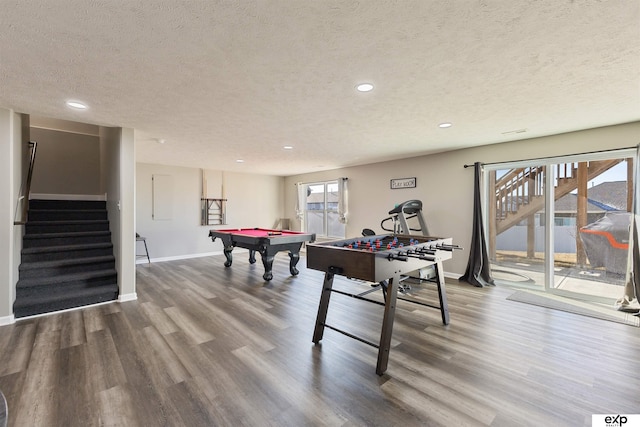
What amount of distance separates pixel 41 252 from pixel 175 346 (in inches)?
110

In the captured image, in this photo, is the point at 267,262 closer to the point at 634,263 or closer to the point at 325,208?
the point at 325,208

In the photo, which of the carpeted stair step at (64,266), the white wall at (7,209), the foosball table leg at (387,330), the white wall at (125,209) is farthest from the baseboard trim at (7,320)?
the foosball table leg at (387,330)

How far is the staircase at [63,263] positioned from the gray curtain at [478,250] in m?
5.26

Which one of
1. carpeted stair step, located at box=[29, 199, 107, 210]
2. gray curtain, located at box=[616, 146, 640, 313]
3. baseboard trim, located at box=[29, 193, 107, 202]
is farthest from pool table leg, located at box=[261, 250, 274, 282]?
Result: gray curtain, located at box=[616, 146, 640, 313]

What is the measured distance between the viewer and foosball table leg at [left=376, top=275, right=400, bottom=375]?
2129mm

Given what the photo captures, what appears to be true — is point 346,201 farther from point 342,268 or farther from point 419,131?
point 342,268

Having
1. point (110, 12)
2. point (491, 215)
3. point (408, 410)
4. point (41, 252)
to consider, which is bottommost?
point (408, 410)

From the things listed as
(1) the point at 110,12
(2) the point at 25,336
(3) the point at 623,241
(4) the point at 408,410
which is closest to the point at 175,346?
(2) the point at 25,336

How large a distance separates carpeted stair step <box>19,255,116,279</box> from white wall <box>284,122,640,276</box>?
15.7ft

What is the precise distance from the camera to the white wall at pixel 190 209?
6.60 m

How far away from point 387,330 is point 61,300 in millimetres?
3847

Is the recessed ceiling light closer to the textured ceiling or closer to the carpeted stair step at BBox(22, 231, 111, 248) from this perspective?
the textured ceiling

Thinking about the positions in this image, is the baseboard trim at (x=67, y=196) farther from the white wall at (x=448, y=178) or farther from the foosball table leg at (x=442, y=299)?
the foosball table leg at (x=442, y=299)

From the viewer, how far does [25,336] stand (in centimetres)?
277
